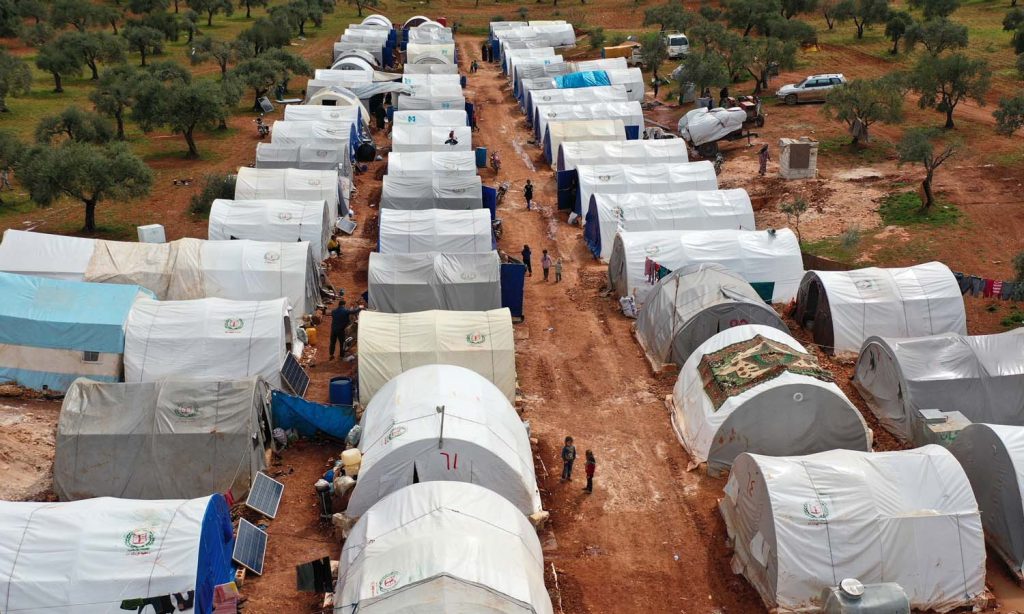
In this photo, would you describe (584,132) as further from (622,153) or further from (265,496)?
(265,496)

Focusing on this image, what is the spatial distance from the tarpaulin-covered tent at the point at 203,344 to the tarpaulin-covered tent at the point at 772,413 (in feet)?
33.5

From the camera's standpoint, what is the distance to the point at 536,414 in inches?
901

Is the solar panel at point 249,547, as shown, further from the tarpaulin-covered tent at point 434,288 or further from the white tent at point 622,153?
the white tent at point 622,153

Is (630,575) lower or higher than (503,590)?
lower

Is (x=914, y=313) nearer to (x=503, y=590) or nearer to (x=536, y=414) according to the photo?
(x=536, y=414)

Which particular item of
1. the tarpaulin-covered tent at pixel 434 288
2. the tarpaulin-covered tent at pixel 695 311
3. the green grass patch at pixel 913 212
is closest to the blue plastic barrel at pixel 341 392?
the tarpaulin-covered tent at pixel 434 288

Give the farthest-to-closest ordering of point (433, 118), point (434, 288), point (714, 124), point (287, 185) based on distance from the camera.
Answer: point (433, 118)
point (714, 124)
point (287, 185)
point (434, 288)

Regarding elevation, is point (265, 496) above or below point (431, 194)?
below

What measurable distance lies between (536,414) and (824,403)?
672 cm

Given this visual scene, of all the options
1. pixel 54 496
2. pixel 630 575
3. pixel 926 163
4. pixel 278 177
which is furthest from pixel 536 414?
pixel 926 163

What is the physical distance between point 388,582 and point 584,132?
31.5m

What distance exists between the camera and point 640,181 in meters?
35.4

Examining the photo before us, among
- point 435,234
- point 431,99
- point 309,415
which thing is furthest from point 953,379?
point 431,99

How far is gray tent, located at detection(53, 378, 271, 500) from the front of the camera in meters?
18.9
